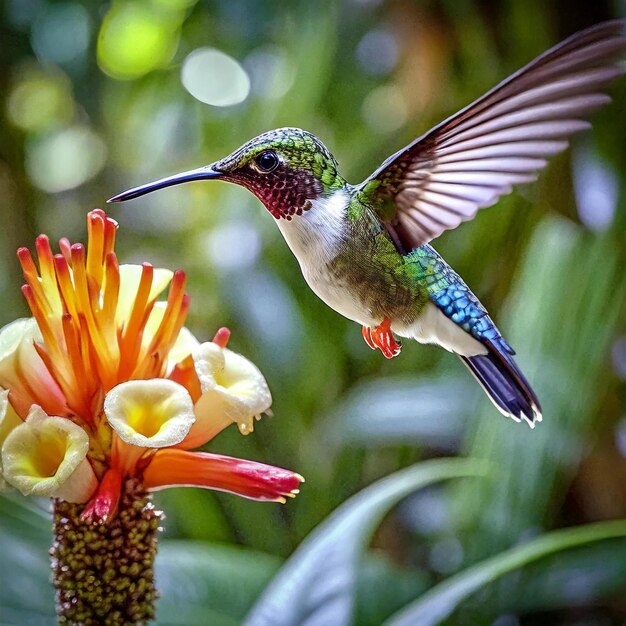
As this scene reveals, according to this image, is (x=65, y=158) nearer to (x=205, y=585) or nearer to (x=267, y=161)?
(x=205, y=585)

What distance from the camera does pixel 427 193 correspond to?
436 mm

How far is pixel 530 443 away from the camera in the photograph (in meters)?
0.95

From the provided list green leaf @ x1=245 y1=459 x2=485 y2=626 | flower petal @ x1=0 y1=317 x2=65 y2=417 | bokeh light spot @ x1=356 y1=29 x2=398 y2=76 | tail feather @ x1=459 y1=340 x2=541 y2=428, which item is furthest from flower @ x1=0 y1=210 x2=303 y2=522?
bokeh light spot @ x1=356 y1=29 x2=398 y2=76

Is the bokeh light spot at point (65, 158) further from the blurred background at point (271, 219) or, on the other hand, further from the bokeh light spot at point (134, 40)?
the bokeh light spot at point (134, 40)

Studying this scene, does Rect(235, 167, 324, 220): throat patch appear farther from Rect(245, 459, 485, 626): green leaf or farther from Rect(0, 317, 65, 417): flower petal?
Rect(245, 459, 485, 626): green leaf

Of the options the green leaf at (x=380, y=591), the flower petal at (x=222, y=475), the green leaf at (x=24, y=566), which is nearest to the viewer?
the flower petal at (x=222, y=475)

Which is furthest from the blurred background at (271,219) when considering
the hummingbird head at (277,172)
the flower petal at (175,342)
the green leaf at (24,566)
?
the hummingbird head at (277,172)

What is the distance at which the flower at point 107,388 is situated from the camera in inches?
16.2

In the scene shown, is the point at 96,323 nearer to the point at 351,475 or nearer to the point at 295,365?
the point at 295,365

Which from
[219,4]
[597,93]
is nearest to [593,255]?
[219,4]

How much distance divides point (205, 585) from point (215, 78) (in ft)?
2.03

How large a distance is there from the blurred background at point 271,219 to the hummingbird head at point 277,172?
608mm

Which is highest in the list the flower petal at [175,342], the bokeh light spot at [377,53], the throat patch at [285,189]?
the bokeh light spot at [377,53]

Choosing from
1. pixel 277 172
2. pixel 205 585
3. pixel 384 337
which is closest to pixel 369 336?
pixel 384 337
